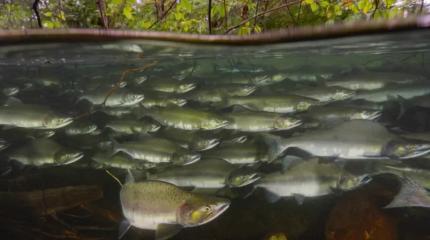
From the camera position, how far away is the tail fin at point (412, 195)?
13.5 ft

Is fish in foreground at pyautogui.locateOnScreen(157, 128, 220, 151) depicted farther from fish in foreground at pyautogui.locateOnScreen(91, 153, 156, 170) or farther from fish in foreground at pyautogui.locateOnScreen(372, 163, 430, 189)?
fish in foreground at pyautogui.locateOnScreen(372, 163, 430, 189)

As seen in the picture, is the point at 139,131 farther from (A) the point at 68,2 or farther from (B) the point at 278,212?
(A) the point at 68,2

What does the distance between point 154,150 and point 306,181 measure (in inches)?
76.7

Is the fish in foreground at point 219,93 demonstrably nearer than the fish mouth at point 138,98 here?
No

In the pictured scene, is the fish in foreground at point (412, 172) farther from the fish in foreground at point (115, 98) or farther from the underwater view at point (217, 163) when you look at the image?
the fish in foreground at point (115, 98)

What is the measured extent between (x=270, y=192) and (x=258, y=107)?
2.08 m

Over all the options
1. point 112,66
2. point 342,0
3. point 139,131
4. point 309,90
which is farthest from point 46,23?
point 342,0

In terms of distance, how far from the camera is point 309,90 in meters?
6.57

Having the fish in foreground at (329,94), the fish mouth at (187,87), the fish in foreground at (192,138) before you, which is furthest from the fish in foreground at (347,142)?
the fish mouth at (187,87)

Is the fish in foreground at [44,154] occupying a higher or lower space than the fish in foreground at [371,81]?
lower

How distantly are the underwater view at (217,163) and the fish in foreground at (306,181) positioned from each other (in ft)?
0.04

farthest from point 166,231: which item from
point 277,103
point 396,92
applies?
point 396,92

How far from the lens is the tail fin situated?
Answer: 4.12 meters

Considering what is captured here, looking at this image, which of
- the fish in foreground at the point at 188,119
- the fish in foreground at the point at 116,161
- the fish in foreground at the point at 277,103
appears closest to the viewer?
the fish in foreground at the point at 116,161
